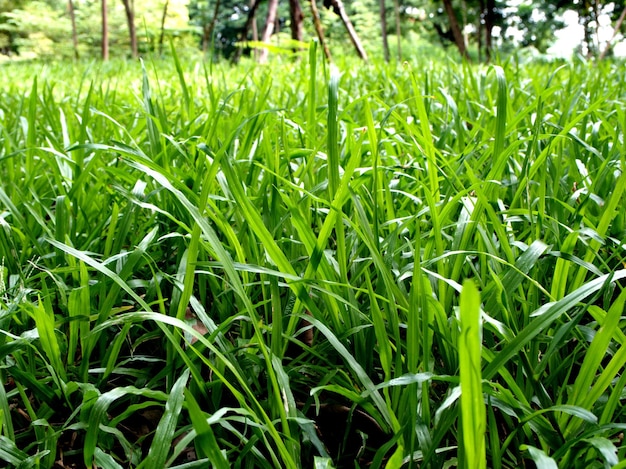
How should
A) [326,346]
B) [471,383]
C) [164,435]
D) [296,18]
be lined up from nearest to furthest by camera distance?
1. [471,383]
2. [164,435]
3. [326,346]
4. [296,18]

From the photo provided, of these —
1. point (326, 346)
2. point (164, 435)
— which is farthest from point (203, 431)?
A: point (326, 346)

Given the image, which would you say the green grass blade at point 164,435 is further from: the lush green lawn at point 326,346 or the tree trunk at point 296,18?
the tree trunk at point 296,18

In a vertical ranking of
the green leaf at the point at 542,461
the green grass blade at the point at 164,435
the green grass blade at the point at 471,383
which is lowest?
the green grass blade at the point at 164,435

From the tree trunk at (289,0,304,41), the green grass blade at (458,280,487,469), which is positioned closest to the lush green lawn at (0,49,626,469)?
the green grass blade at (458,280,487,469)

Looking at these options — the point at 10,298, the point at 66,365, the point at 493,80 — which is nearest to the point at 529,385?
the point at 66,365

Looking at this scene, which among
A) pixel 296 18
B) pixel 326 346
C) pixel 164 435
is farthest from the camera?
pixel 296 18

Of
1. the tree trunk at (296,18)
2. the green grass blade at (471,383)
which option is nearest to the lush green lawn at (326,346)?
the green grass blade at (471,383)

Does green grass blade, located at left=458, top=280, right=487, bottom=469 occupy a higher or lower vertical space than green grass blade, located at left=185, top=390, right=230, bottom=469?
higher

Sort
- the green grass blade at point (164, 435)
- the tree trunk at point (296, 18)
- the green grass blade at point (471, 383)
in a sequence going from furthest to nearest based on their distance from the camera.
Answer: the tree trunk at point (296, 18), the green grass blade at point (164, 435), the green grass blade at point (471, 383)

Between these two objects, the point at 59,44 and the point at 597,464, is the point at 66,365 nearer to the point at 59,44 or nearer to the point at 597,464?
the point at 597,464

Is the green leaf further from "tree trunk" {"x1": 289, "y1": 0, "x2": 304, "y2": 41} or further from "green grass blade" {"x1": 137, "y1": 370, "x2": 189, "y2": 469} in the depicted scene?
"tree trunk" {"x1": 289, "y1": 0, "x2": 304, "y2": 41}

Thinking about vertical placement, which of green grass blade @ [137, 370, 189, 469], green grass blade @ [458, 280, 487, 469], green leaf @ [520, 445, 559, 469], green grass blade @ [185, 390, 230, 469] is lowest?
green grass blade @ [137, 370, 189, 469]

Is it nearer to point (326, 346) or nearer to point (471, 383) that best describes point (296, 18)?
point (326, 346)

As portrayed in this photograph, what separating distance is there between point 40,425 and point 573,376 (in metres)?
0.56
